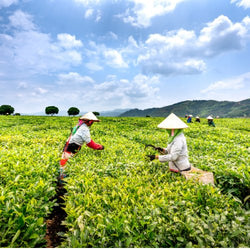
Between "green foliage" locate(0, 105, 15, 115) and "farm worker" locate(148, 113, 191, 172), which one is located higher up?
"green foliage" locate(0, 105, 15, 115)

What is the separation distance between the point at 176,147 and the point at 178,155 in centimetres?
25

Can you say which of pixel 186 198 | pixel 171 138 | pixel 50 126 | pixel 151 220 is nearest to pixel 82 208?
pixel 151 220

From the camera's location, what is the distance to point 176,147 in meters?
4.09

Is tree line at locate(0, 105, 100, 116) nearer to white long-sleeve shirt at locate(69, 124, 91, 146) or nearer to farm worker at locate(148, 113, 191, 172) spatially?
white long-sleeve shirt at locate(69, 124, 91, 146)

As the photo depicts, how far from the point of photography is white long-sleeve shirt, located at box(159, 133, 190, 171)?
4.10 m

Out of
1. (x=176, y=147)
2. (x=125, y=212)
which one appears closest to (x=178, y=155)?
(x=176, y=147)

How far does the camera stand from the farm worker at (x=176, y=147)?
4.09 m

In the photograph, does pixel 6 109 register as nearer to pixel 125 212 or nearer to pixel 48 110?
pixel 48 110

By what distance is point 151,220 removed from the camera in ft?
8.03

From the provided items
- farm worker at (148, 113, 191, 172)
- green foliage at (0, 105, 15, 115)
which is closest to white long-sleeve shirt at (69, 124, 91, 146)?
farm worker at (148, 113, 191, 172)

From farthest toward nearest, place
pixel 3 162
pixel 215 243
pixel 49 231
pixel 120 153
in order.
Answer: pixel 120 153 < pixel 3 162 < pixel 49 231 < pixel 215 243

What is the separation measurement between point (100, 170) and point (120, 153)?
1965mm

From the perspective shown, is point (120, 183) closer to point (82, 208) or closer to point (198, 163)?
point (82, 208)

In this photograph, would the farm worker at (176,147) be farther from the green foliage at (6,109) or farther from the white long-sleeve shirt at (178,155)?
the green foliage at (6,109)
